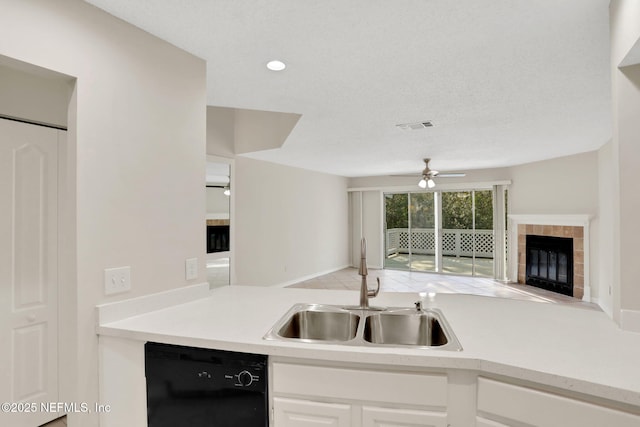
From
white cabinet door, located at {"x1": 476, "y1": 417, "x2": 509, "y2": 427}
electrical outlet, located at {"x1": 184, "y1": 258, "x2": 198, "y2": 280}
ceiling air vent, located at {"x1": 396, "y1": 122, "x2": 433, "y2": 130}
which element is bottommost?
white cabinet door, located at {"x1": 476, "y1": 417, "x2": 509, "y2": 427}

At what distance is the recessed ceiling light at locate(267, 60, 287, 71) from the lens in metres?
2.14

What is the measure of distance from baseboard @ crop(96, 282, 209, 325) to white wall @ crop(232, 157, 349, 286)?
9.68 ft

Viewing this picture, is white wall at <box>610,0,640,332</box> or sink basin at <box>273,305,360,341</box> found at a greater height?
white wall at <box>610,0,640,332</box>

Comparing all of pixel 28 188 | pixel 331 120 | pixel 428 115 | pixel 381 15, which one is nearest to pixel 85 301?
pixel 28 188

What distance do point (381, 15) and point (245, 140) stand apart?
3507 millimetres

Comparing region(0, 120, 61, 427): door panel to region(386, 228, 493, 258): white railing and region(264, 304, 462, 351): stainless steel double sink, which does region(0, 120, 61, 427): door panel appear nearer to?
region(264, 304, 462, 351): stainless steel double sink

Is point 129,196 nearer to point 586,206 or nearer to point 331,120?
point 331,120

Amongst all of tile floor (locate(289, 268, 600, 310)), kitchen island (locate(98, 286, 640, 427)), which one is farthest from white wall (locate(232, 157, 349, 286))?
kitchen island (locate(98, 286, 640, 427))

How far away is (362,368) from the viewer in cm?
122

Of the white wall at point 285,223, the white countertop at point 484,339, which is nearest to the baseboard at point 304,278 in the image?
the white wall at point 285,223

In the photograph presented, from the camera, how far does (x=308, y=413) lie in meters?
1.25

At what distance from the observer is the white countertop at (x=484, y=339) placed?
1047 mm

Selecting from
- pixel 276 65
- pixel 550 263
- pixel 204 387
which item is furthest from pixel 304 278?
pixel 204 387

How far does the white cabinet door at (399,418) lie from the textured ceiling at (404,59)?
1.77 metres
